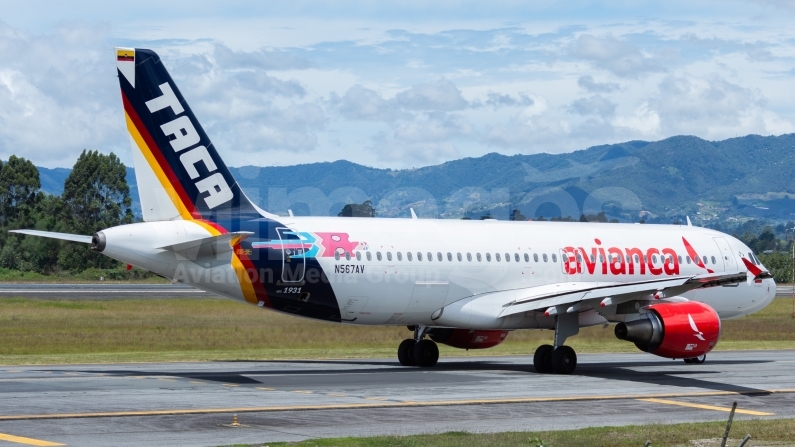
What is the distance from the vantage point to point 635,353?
1549 inches

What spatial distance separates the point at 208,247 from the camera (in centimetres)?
2603

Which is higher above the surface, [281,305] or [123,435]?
[281,305]

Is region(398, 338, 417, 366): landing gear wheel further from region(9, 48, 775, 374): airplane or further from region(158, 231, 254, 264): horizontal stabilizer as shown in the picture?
region(158, 231, 254, 264): horizontal stabilizer

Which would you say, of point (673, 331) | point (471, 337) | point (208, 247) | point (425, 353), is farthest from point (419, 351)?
point (208, 247)

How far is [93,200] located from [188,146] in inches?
1888

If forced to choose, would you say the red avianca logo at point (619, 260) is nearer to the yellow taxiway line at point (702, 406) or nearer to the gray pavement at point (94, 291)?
the yellow taxiway line at point (702, 406)

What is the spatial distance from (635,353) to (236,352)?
546 inches

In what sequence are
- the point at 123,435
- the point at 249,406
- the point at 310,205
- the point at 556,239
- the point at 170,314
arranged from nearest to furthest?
the point at 123,435, the point at 249,406, the point at 556,239, the point at 310,205, the point at 170,314

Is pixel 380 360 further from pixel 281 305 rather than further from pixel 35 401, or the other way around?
pixel 35 401

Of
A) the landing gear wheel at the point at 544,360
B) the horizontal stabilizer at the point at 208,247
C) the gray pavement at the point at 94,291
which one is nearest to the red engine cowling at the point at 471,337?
the landing gear wheel at the point at 544,360

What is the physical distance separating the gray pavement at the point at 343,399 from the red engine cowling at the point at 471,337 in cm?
78

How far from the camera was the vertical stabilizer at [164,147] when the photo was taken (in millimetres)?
25812

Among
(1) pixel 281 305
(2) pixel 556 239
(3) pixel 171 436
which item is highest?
(2) pixel 556 239

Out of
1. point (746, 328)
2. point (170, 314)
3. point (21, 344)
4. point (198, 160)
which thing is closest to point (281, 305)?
point (198, 160)
